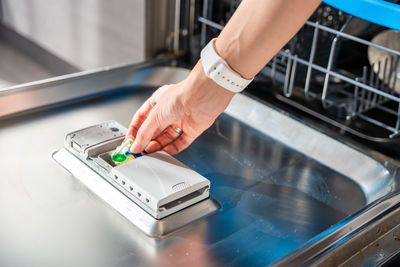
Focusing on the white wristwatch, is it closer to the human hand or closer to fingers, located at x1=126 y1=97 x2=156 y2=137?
the human hand

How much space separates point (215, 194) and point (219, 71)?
7.1 inches

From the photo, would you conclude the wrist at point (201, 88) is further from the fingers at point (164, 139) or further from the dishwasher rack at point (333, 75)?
the dishwasher rack at point (333, 75)

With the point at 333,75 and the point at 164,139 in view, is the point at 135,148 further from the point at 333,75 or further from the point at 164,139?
the point at 333,75

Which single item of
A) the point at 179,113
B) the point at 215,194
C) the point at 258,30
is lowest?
the point at 215,194

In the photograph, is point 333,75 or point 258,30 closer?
point 258,30

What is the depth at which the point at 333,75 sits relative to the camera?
2.52 feet

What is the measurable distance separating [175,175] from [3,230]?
218mm

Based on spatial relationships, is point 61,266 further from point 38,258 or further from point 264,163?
point 264,163

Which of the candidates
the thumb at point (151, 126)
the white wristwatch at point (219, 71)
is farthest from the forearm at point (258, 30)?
the thumb at point (151, 126)

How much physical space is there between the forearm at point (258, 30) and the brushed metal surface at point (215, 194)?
19 cm

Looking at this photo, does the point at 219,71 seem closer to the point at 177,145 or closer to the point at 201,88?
the point at 201,88

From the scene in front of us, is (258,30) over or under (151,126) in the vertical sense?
over

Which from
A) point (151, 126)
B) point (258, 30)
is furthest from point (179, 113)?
point (258, 30)

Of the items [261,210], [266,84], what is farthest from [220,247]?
[266,84]
